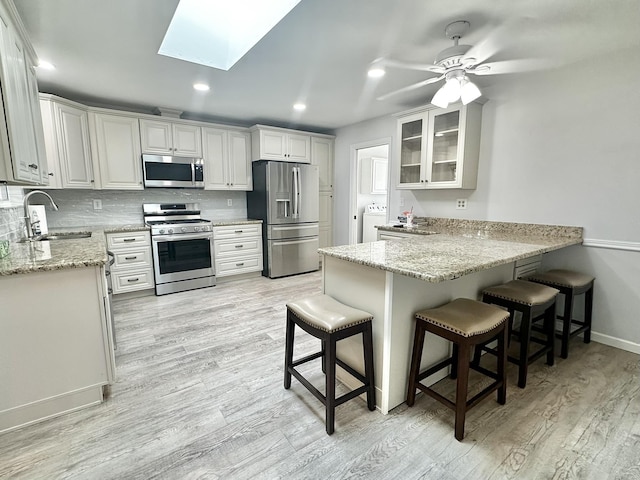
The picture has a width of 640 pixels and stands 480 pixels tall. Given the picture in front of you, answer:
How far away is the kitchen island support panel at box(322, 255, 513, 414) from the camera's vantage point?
168 cm

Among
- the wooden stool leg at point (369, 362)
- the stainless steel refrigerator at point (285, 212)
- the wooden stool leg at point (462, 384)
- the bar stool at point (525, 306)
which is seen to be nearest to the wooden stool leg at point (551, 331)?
the bar stool at point (525, 306)

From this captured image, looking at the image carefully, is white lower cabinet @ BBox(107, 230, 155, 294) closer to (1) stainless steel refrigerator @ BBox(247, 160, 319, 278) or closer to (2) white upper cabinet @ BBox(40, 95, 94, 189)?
(2) white upper cabinet @ BBox(40, 95, 94, 189)

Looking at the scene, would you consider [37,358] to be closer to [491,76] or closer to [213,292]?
[213,292]

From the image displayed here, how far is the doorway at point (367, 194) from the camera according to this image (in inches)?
191

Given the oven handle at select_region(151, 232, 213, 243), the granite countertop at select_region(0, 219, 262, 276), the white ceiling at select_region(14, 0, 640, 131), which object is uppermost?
the white ceiling at select_region(14, 0, 640, 131)

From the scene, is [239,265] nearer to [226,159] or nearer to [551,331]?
[226,159]

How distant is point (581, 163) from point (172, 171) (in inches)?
170

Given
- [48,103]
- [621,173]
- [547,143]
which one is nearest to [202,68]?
[48,103]

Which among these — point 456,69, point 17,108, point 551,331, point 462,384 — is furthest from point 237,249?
point 551,331

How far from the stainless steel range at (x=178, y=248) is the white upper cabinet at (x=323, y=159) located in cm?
199

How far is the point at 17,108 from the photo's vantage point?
175cm

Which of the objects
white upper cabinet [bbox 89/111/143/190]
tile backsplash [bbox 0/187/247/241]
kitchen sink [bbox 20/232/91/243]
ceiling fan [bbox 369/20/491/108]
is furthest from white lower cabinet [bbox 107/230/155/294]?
ceiling fan [bbox 369/20/491/108]

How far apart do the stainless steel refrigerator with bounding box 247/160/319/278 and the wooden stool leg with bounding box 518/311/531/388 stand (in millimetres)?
3192

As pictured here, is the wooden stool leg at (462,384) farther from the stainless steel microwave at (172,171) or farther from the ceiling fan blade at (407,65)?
the stainless steel microwave at (172,171)
